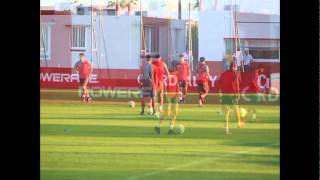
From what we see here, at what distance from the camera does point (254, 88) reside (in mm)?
3049

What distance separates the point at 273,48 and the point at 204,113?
528 mm

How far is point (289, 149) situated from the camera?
7.91ft

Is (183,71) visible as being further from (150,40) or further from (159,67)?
(150,40)

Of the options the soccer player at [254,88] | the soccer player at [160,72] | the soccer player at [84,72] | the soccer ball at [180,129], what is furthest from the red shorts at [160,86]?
the soccer player at [254,88]

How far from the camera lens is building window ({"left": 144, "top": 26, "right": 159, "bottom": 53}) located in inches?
120

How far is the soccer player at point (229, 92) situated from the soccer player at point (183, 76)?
177 mm

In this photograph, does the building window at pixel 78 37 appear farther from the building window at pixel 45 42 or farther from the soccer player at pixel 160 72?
the soccer player at pixel 160 72

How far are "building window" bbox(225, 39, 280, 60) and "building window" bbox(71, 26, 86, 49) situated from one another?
76 centimetres

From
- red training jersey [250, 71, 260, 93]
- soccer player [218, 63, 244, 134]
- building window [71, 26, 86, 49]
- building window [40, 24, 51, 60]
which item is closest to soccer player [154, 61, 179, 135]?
soccer player [218, 63, 244, 134]

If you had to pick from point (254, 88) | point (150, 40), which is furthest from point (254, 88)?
point (150, 40)

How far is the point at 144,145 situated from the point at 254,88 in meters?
0.66
